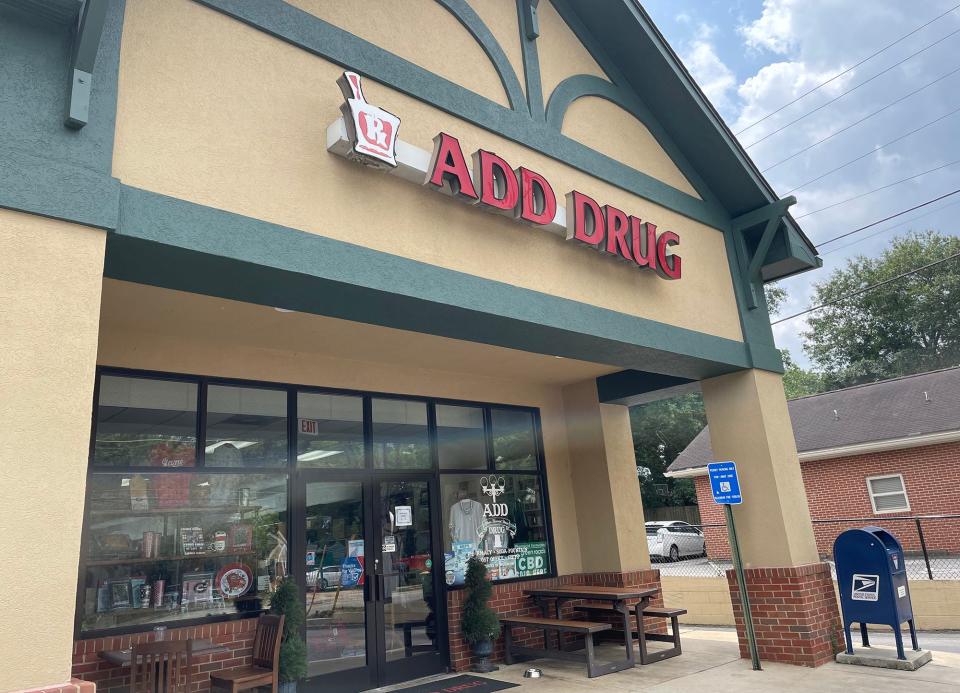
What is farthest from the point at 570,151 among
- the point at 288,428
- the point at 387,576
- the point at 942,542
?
the point at 942,542

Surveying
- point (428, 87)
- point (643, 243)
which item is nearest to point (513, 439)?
point (643, 243)

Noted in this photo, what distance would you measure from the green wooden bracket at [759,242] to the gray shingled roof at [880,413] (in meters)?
8.47

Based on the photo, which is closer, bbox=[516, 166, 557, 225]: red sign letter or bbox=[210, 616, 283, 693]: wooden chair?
bbox=[210, 616, 283, 693]: wooden chair

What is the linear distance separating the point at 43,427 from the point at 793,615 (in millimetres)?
7932

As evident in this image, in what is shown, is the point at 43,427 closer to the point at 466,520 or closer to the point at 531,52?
the point at 531,52

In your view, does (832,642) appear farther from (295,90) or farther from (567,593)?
(295,90)

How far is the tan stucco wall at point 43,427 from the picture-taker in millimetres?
3123

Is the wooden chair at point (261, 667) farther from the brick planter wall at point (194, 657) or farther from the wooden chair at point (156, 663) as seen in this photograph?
the wooden chair at point (156, 663)

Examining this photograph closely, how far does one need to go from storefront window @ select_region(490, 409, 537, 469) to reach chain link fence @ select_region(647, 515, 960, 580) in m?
5.47

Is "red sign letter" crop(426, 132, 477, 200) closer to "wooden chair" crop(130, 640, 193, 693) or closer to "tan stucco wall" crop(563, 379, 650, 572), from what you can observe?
"wooden chair" crop(130, 640, 193, 693)

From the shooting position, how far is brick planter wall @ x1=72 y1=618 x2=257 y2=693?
5941 millimetres

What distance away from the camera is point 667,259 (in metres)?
7.87

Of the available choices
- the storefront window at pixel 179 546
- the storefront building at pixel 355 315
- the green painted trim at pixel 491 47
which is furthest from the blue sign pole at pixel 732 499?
the storefront window at pixel 179 546

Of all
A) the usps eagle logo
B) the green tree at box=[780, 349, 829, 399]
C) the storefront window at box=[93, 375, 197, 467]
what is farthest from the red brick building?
the green tree at box=[780, 349, 829, 399]
